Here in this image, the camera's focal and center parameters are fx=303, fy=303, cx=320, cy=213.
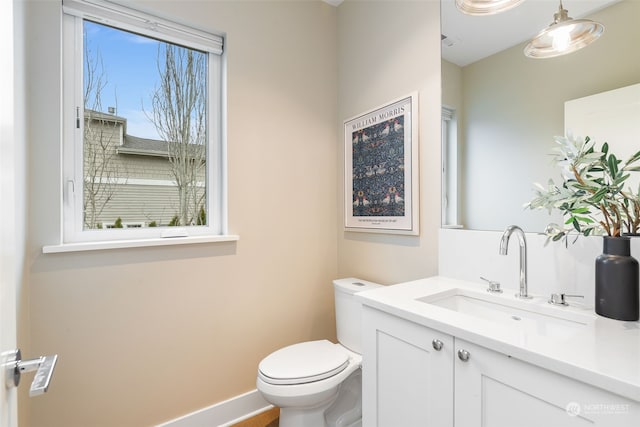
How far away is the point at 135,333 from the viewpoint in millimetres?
1448

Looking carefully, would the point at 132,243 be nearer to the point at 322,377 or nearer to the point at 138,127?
the point at 138,127

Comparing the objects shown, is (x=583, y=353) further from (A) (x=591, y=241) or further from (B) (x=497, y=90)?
(B) (x=497, y=90)

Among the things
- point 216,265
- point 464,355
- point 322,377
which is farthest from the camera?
point 216,265

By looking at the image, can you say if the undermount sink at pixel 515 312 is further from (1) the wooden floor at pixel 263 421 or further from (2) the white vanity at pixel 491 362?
(1) the wooden floor at pixel 263 421

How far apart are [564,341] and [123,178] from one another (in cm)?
182

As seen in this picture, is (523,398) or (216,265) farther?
(216,265)

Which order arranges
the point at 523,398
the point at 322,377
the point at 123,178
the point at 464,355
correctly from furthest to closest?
1. the point at 123,178
2. the point at 322,377
3. the point at 464,355
4. the point at 523,398

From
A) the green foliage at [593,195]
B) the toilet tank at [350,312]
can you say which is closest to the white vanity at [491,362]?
the green foliage at [593,195]

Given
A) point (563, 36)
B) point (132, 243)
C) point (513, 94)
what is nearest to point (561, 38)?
point (563, 36)

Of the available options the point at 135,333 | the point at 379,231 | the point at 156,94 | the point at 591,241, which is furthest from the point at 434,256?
the point at 156,94

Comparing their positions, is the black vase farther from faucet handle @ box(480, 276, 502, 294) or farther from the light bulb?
the light bulb

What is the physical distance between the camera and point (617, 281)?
840mm

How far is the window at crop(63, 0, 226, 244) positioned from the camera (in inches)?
54.9

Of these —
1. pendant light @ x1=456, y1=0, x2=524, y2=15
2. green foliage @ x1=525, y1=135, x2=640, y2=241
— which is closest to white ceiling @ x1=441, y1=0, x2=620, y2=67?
pendant light @ x1=456, y1=0, x2=524, y2=15
